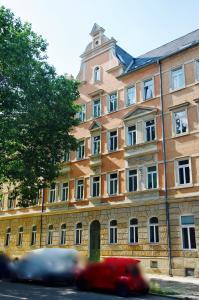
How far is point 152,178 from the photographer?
2280cm

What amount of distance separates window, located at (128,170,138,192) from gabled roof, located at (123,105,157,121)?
417 centimetres

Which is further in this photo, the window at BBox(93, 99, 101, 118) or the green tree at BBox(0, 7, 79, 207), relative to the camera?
the window at BBox(93, 99, 101, 118)

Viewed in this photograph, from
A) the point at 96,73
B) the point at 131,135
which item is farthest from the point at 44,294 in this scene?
the point at 96,73

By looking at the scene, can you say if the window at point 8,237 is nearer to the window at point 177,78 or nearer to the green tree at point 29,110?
the green tree at point 29,110

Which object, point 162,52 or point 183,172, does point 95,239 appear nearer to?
point 183,172

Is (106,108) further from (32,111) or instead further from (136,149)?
(32,111)

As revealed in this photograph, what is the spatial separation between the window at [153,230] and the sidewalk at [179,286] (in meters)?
2.18

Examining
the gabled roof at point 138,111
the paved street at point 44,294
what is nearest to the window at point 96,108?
the gabled roof at point 138,111

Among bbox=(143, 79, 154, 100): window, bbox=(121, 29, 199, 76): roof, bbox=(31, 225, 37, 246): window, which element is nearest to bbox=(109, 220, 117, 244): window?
bbox=(31, 225, 37, 246): window

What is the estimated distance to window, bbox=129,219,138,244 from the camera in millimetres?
22641

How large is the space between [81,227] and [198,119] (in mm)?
12038

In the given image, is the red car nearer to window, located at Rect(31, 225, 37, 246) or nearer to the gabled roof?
the gabled roof

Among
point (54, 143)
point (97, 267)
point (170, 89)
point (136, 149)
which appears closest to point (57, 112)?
point (54, 143)

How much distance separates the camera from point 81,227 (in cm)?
2620
